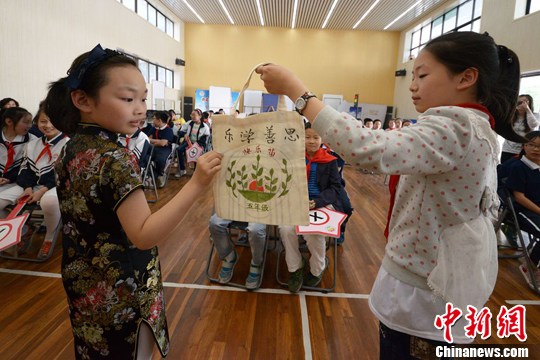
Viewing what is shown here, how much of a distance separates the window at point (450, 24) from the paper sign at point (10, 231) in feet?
29.4

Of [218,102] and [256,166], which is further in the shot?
[218,102]

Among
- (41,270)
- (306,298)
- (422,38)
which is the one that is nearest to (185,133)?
(41,270)

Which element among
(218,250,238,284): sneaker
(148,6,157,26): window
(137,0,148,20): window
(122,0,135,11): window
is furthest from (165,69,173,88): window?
(218,250,238,284): sneaker

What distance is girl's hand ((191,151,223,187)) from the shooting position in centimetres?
89

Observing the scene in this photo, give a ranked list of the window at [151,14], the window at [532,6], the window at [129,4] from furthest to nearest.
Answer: the window at [151,14]
the window at [129,4]
the window at [532,6]

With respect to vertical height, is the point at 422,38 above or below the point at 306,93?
above

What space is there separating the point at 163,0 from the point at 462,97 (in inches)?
553

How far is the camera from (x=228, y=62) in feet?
52.1

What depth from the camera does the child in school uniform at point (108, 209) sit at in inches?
34.1

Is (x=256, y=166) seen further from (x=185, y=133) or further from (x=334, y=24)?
(x=334, y=24)

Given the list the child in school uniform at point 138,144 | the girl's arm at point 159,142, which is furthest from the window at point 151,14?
the child in school uniform at point 138,144

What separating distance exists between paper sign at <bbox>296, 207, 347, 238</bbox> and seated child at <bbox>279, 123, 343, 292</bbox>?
0.10 m

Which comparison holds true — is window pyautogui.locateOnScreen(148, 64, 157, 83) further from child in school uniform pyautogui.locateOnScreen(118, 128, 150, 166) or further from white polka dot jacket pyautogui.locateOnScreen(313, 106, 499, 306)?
white polka dot jacket pyautogui.locateOnScreen(313, 106, 499, 306)

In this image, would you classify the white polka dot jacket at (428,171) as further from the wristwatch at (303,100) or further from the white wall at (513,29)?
the white wall at (513,29)
